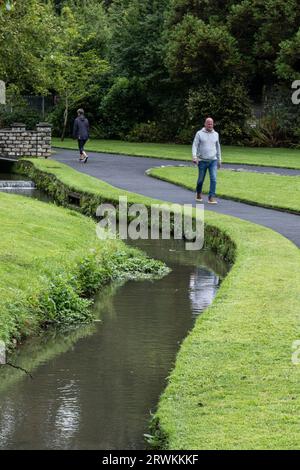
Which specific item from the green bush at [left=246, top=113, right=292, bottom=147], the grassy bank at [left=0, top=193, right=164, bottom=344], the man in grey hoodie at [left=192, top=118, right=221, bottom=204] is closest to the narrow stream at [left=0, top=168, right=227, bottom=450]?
the grassy bank at [left=0, top=193, right=164, bottom=344]

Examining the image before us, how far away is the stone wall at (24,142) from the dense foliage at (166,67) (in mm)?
2632

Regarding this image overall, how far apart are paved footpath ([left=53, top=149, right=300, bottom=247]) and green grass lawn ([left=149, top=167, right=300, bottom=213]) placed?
1.07 feet

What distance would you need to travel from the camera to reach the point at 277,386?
8383mm

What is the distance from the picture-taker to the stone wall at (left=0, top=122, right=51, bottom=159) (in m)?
39.3

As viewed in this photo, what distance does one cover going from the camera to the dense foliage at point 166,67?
43.8m

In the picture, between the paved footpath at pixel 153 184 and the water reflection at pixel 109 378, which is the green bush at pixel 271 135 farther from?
the water reflection at pixel 109 378

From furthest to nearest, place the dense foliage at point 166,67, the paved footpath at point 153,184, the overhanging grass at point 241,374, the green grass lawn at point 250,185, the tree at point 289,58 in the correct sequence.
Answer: the tree at point 289,58
the dense foliage at point 166,67
the green grass lawn at point 250,185
the paved footpath at point 153,184
the overhanging grass at point 241,374

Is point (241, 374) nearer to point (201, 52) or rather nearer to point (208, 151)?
point (208, 151)

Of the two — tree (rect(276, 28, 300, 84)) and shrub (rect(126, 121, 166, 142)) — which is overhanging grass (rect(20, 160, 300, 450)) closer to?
tree (rect(276, 28, 300, 84))

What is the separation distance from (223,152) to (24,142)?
9000mm

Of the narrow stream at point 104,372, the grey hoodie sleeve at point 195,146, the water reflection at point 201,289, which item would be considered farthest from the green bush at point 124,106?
the narrow stream at point 104,372

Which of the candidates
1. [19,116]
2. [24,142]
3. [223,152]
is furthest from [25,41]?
[19,116]
